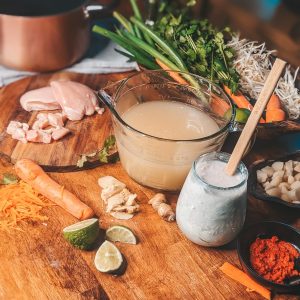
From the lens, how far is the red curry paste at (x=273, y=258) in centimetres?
147

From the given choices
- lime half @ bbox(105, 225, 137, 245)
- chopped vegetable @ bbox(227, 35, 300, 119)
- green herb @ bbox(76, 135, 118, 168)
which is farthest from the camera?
chopped vegetable @ bbox(227, 35, 300, 119)

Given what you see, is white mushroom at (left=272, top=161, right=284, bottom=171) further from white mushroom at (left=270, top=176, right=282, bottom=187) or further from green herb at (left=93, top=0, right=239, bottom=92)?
green herb at (left=93, top=0, right=239, bottom=92)

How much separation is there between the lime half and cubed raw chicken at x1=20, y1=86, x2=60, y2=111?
683 millimetres

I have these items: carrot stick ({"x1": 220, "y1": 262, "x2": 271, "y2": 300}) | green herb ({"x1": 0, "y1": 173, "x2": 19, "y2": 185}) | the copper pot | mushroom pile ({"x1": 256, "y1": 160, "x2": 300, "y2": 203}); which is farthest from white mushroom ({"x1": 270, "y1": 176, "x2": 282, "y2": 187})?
the copper pot

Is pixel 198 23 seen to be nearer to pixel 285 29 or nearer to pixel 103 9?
pixel 103 9

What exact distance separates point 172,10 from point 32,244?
1490 millimetres

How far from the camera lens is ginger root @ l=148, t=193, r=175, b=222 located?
65.2 inches

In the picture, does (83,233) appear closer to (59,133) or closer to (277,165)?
(59,133)

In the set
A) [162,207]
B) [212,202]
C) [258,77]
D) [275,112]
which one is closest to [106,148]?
[162,207]

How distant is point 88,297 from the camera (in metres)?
1.42

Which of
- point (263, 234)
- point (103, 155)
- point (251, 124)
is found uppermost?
point (251, 124)

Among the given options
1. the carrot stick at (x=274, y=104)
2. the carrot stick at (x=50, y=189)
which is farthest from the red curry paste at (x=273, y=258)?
the carrot stick at (x=274, y=104)

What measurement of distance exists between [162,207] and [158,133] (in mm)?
244

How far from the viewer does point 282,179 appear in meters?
1.75
